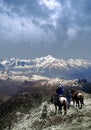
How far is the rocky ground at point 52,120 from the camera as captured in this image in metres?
45.4

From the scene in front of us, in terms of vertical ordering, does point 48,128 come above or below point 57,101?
below

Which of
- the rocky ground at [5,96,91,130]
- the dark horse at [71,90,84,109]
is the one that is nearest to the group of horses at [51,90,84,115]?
the dark horse at [71,90,84,109]

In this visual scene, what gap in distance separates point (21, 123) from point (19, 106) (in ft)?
52.3

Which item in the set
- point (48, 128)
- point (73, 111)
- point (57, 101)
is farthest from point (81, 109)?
point (48, 128)

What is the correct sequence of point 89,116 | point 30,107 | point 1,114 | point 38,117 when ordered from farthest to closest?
point 1,114 < point 30,107 < point 38,117 < point 89,116

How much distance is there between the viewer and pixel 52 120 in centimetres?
5253

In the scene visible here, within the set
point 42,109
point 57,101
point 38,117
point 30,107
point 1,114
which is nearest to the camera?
point 57,101

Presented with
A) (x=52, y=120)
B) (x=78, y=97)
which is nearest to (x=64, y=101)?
(x=52, y=120)

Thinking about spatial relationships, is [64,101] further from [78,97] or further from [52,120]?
[78,97]

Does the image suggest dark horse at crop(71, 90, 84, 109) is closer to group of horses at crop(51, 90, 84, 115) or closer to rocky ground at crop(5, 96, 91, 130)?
group of horses at crop(51, 90, 84, 115)

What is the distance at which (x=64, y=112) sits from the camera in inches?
2144

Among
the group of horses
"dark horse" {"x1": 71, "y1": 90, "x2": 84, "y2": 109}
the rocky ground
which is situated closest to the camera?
the rocky ground

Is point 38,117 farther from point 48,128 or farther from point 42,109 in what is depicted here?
point 48,128

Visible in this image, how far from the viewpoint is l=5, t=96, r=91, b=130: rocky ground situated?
149 ft
